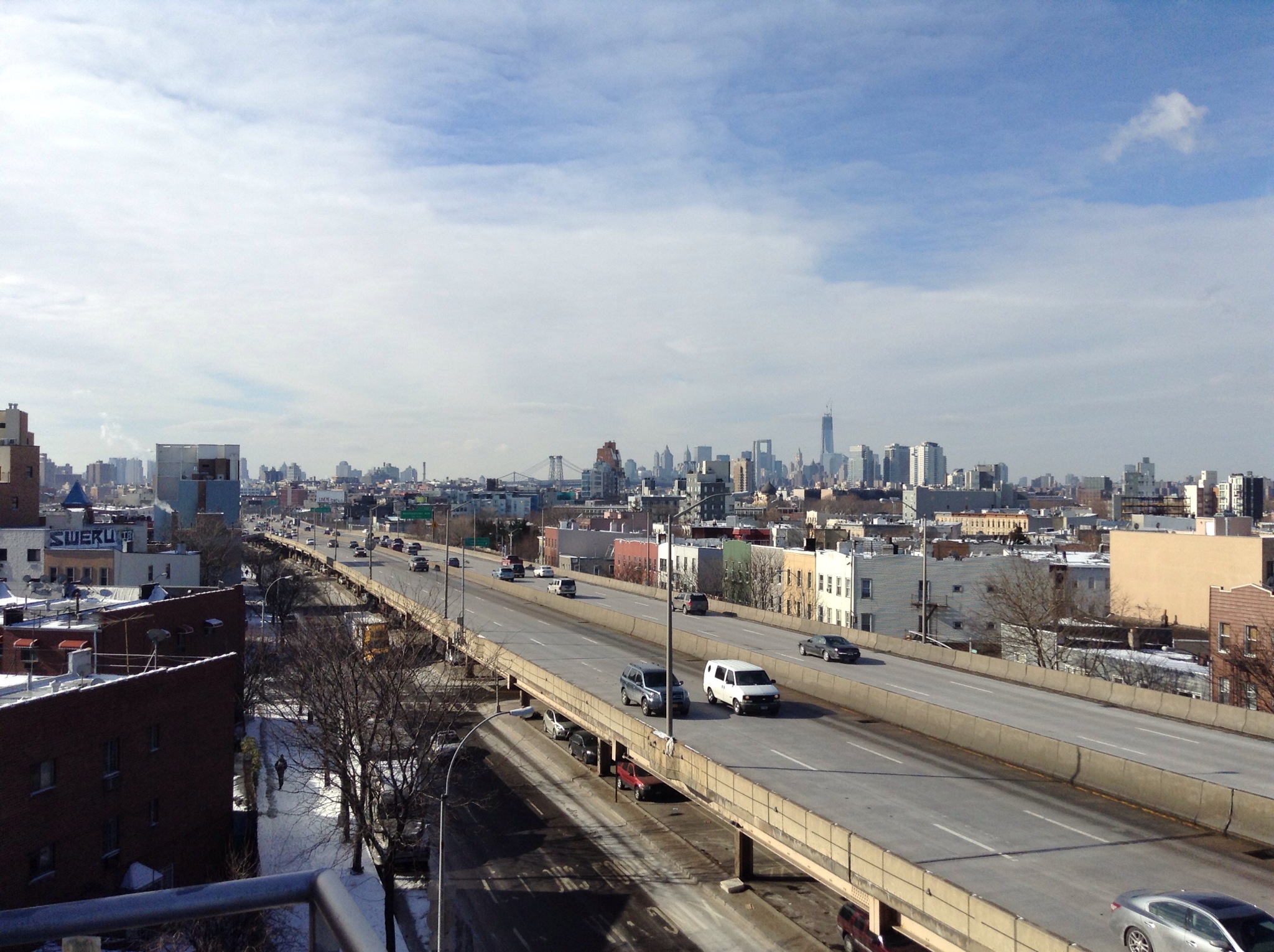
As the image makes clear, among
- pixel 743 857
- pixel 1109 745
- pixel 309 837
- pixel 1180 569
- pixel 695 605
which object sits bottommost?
pixel 309 837

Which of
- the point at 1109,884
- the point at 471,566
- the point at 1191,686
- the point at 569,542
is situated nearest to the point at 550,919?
the point at 1109,884

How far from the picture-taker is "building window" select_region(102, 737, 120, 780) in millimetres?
24656

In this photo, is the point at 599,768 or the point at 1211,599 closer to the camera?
the point at 599,768

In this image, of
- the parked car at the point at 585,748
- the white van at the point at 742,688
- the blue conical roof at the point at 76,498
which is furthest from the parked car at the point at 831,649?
the blue conical roof at the point at 76,498

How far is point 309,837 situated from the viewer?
33.4 m

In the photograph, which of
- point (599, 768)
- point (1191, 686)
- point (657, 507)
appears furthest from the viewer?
point (657, 507)

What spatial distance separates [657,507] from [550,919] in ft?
424

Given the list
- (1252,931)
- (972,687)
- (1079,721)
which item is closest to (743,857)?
(1079,721)

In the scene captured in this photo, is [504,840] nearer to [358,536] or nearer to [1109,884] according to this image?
[1109,884]

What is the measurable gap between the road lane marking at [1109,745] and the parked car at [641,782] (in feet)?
49.9

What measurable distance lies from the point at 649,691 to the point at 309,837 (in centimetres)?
1334

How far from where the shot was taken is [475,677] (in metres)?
59.9

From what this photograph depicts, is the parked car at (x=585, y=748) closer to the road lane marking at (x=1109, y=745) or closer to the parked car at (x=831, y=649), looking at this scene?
the parked car at (x=831, y=649)

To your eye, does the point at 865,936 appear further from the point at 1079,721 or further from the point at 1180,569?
the point at 1180,569
